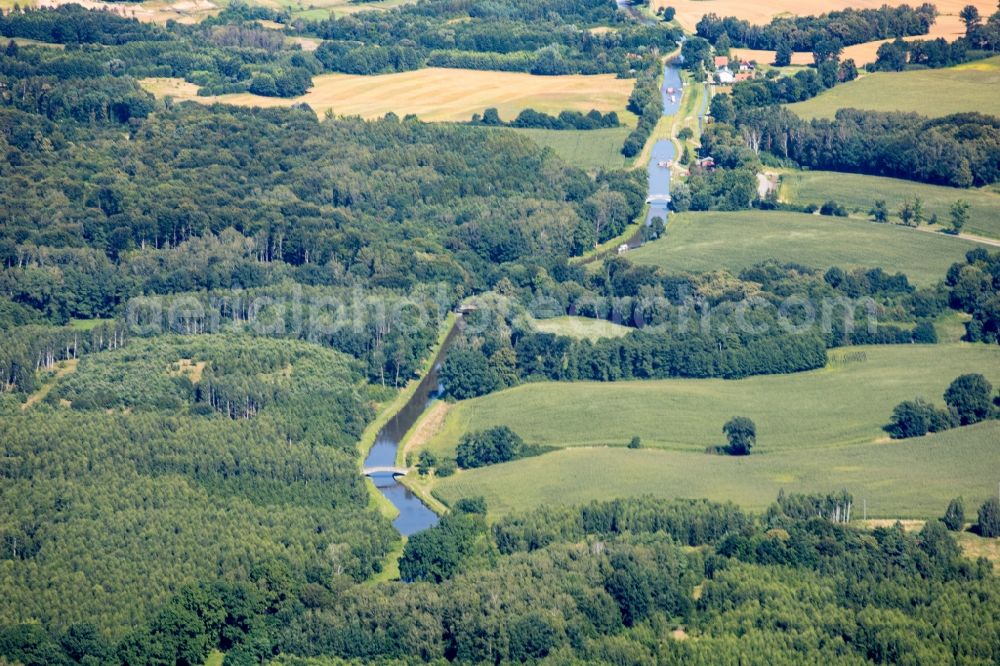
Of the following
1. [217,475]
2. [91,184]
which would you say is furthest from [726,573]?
[91,184]

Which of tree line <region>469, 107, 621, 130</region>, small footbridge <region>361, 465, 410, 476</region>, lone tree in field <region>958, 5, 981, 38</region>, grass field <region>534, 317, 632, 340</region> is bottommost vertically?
small footbridge <region>361, 465, 410, 476</region>

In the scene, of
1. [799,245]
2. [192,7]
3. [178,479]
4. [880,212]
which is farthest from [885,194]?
[192,7]

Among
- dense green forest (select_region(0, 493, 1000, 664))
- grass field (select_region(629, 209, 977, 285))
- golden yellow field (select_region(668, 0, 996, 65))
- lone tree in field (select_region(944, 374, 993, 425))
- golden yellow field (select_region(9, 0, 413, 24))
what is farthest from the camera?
golden yellow field (select_region(9, 0, 413, 24))

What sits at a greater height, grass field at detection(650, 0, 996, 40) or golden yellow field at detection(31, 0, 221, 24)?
grass field at detection(650, 0, 996, 40)

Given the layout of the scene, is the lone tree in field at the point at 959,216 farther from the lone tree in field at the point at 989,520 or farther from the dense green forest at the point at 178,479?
the lone tree in field at the point at 989,520

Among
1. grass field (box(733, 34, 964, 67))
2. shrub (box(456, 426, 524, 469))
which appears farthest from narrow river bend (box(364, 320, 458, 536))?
grass field (box(733, 34, 964, 67))

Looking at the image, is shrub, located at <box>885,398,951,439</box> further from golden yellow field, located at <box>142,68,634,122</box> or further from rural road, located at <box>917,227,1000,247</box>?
golden yellow field, located at <box>142,68,634,122</box>

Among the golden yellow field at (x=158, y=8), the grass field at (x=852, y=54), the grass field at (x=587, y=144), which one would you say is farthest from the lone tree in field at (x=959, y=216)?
the golden yellow field at (x=158, y=8)

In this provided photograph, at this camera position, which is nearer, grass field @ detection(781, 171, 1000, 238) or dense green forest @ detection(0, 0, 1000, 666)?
dense green forest @ detection(0, 0, 1000, 666)

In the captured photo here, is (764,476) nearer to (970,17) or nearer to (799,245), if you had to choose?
(799,245)
